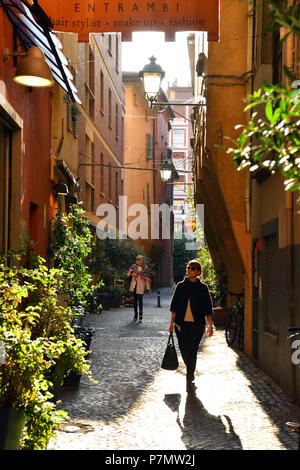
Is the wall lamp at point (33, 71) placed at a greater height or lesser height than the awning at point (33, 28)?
lesser

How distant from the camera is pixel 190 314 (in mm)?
9602

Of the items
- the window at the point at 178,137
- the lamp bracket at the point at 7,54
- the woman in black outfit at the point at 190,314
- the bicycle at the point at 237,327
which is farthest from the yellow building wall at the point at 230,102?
the window at the point at 178,137

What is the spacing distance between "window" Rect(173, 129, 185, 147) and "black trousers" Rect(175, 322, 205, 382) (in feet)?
229

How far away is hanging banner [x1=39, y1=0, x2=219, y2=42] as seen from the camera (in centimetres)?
884

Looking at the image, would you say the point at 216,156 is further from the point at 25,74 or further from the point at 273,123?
the point at 273,123

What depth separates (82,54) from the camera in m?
22.1

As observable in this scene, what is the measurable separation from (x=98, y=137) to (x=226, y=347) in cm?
1413

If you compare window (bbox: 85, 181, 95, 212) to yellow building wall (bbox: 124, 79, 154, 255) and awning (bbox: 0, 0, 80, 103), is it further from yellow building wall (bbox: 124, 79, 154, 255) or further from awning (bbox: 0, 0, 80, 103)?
yellow building wall (bbox: 124, 79, 154, 255)

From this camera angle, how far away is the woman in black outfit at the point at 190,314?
9.52 metres

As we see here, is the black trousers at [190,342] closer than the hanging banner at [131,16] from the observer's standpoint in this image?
No

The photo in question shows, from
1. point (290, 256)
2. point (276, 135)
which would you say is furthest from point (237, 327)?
point (276, 135)

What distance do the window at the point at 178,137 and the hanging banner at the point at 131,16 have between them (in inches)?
2748

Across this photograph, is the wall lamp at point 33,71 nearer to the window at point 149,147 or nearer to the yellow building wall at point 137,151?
the yellow building wall at point 137,151
